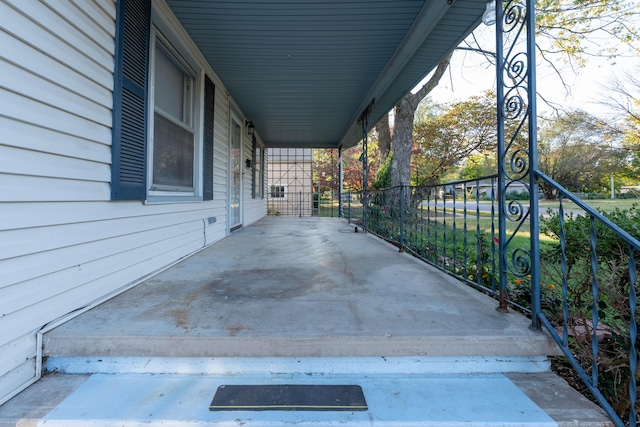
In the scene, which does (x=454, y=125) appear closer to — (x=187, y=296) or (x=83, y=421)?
(x=187, y=296)

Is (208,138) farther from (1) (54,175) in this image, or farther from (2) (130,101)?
(1) (54,175)

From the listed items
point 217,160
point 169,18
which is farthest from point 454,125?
point 169,18

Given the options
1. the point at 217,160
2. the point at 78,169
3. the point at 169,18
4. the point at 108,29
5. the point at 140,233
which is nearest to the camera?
the point at 78,169

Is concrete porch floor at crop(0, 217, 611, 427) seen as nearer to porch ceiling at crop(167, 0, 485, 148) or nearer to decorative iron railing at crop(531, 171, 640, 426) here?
decorative iron railing at crop(531, 171, 640, 426)

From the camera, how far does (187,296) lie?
6.63 ft

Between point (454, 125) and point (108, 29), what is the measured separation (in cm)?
1157

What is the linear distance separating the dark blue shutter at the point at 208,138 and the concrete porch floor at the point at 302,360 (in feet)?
6.44

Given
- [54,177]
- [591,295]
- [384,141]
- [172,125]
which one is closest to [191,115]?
[172,125]

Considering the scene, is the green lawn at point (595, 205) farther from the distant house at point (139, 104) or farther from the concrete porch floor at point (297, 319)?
the distant house at point (139, 104)

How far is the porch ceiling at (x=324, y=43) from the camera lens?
102 inches

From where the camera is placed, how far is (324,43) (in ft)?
10.3

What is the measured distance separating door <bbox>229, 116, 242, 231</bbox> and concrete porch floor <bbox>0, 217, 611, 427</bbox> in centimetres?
332

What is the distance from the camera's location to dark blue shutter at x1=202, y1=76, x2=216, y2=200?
3.69 metres

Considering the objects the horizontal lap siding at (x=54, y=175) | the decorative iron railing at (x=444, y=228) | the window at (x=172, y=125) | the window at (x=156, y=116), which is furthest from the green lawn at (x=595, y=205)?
the window at (x=172, y=125)
